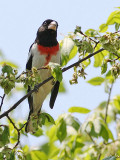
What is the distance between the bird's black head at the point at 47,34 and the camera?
3988mm

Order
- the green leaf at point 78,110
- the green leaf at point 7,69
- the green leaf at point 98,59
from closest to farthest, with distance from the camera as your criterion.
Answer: the green leaf at point 7,69
the green leaf at point 98,59
the green leaf at point 78,110

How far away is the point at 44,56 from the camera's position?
379 cm

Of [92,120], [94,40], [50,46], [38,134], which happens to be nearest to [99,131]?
[92,120]

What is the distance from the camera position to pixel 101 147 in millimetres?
3357

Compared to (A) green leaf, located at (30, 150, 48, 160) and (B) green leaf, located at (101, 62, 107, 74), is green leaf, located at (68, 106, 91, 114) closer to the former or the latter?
(A) green leaf, located at (30, 150, 48, 160)

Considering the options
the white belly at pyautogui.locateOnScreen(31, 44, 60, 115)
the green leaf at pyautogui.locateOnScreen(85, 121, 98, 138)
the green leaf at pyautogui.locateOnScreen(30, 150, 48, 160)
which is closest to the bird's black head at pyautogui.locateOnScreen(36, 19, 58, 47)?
the white belly at pyautogui.locateOnScreen(31, 44, 60, 115)

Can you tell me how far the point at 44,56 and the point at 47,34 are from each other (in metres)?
0.45

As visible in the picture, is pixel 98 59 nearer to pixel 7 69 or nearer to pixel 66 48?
pixel 66 48

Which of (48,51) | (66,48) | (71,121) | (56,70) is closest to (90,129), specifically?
(71,121)

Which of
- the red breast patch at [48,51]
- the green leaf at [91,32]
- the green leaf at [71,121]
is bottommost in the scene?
the green leaf at [71,121]

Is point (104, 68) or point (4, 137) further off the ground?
point (104, 68)

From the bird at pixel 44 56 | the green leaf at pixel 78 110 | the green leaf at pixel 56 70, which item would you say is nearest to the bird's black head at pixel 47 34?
the bird at pixel 44 56

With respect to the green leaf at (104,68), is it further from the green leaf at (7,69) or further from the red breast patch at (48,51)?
the red breast patch at (48,51)

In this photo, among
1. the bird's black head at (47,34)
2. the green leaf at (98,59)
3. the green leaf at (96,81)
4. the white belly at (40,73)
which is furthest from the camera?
the bird's black head at (47,34)
